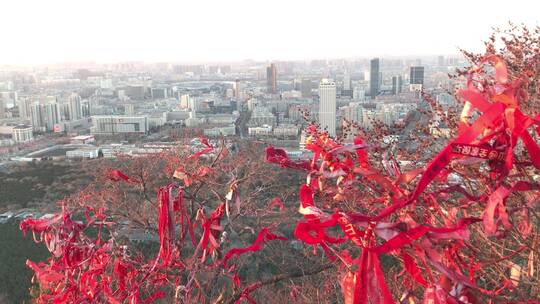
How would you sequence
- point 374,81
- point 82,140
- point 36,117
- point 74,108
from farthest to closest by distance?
point 374,81 → point 74,108 → point 36,117 → point 82,140

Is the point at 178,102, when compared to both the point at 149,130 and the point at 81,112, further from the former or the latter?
the point at 149,130

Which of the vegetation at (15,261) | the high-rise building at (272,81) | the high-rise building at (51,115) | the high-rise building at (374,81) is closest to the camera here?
the vegetation at (15,261)

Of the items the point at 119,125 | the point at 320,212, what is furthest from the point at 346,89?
the point at 320,212

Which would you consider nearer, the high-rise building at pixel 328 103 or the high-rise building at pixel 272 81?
the high-rise building at pixel 328 103

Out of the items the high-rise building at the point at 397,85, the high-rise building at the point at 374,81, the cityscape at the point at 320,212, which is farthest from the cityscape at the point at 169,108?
the cityscape at the point at 320,212

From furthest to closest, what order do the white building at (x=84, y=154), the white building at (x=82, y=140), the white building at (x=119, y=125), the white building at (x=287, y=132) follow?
the white building at (x=119, y=125)
the white building at (x=82, y=140)
the white building at (x=84, y=154)
the white building at (x=287, y=132)

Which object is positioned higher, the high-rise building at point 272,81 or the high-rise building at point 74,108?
the high-rise building at point 272,81

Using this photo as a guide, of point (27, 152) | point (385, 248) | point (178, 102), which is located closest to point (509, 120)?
point (385, 248)

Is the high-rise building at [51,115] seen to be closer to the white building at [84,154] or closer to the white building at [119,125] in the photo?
the white building at [119,125]

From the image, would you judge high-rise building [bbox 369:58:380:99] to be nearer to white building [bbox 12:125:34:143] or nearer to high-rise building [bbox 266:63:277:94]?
high-rise building [bbox 266:63:277:94]

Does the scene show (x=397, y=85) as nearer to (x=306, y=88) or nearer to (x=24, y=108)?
(x=306, y=88)

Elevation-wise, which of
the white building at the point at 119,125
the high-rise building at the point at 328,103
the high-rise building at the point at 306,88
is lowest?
the white building at the point at 119,125
